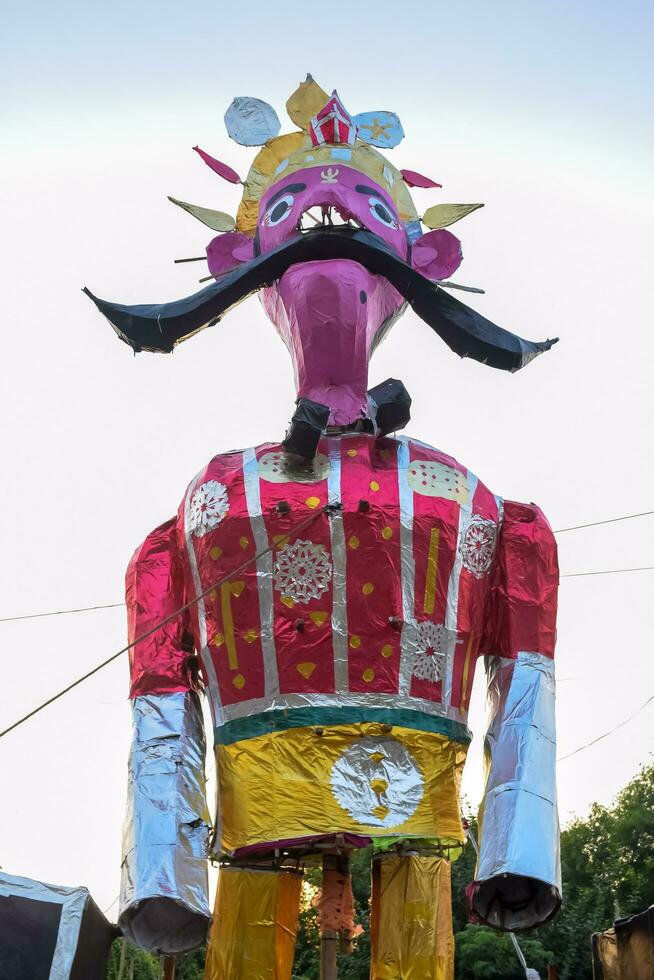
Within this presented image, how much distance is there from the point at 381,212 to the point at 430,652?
207 centimetres

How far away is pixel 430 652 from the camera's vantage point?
198 inches

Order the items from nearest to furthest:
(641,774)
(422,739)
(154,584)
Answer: (422,739)
(154,584)
(641,774)

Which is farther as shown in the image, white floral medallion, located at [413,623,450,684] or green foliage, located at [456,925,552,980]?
green foliage, located at [456,925,552,980]

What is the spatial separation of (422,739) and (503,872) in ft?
1.97

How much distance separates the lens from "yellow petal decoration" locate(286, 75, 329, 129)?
6.30 m

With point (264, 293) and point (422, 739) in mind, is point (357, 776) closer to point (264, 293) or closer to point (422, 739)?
point (422, 739)

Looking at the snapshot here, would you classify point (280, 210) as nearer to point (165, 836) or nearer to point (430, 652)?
point (430, 652)

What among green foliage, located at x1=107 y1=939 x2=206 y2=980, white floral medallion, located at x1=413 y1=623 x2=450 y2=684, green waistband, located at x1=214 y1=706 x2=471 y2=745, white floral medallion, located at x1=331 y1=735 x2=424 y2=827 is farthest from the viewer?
green foliage, located at x1=107 y1=939 x2=206 y2=980

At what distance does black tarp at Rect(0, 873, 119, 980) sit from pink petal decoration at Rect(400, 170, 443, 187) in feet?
12.3

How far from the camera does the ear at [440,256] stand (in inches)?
233

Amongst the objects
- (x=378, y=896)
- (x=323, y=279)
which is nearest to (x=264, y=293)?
(x=323, y=279)

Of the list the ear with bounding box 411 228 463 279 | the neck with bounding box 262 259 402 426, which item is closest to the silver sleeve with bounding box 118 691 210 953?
the neck with bounding box 262 259 402 426

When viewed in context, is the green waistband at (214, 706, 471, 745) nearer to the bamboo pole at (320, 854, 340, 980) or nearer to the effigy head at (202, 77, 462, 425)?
the bamboo pole at (320, 854, 340, 980)

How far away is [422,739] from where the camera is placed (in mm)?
4906
